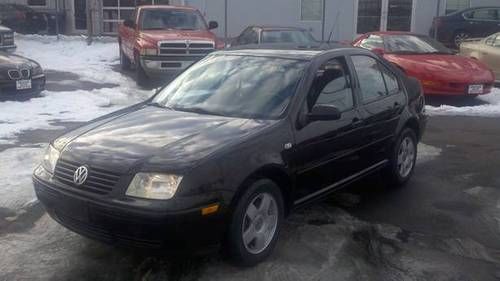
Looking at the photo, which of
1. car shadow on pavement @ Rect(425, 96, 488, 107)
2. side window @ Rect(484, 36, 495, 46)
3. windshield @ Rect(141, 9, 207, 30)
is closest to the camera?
car shadow on pavement @ Rect(425, 96, 488, 107)

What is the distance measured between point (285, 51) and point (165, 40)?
8.00 meters

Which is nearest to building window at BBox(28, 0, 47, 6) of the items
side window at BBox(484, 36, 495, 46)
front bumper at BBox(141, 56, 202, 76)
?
front bumper at BBox(141, 56, 202, 76)

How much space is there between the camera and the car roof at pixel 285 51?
4.91 meters

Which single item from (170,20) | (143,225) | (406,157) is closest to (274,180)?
(143,225)

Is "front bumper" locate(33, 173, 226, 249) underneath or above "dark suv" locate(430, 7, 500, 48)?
underneath

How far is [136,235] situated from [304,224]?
173cm

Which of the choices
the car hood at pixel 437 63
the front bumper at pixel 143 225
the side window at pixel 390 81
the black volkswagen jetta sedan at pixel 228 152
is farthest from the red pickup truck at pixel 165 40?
the front bumper at pixel 143 225

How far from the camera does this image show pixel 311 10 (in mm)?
22000

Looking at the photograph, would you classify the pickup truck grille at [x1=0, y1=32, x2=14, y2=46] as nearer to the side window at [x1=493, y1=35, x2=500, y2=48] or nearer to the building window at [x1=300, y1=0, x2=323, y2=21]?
the building window at [x1=300, y1=0, x2=323, y2=21]

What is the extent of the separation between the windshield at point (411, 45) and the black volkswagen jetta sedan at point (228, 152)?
6.88m

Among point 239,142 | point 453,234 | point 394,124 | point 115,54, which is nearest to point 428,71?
point 394,124

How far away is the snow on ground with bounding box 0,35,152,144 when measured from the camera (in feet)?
30.2

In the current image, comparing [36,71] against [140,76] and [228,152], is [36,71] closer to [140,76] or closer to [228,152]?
[140,76]

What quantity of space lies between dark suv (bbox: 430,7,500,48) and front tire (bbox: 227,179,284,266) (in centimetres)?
1706
